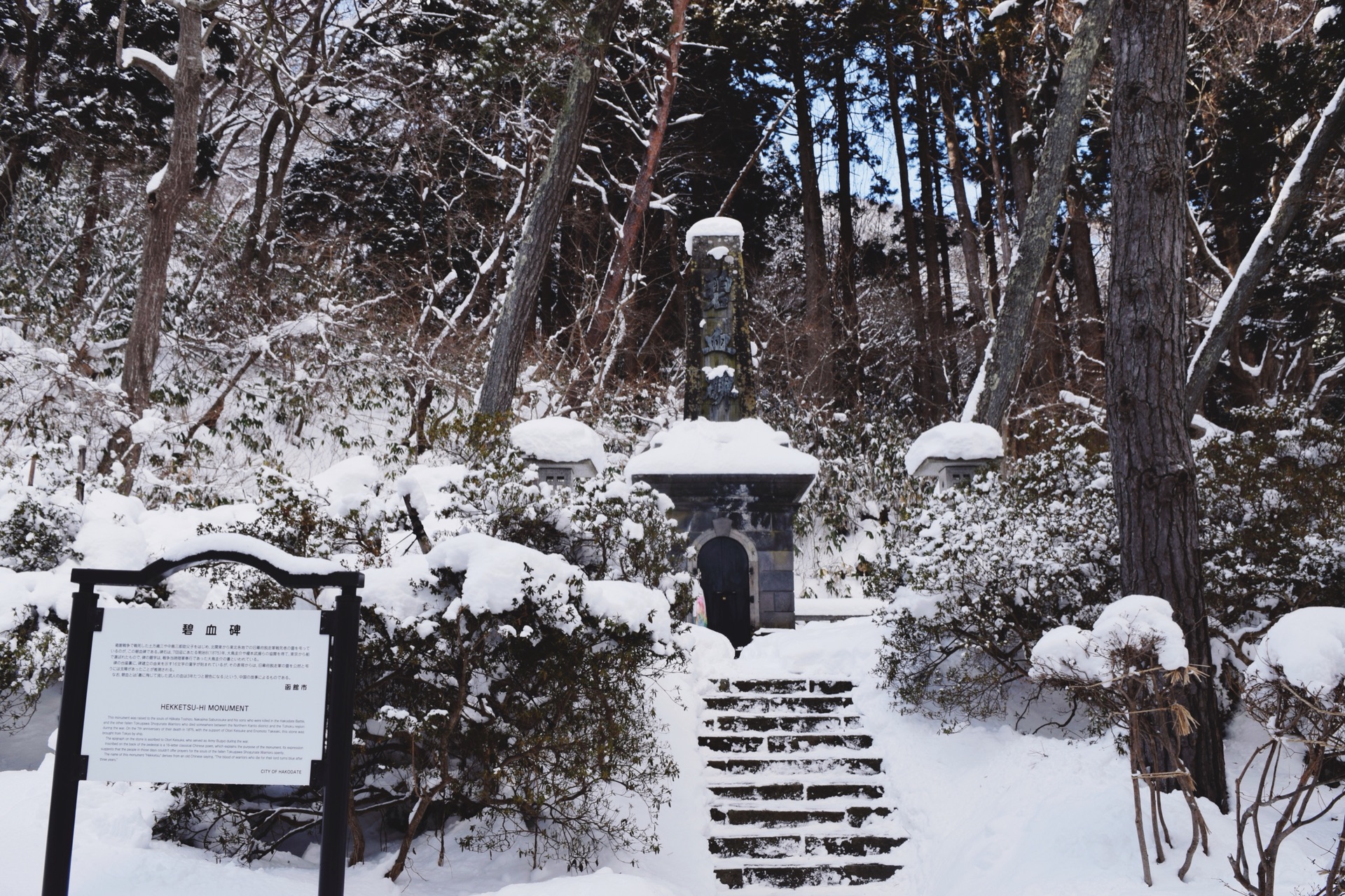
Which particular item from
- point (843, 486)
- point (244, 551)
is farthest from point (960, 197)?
point (244, 551)

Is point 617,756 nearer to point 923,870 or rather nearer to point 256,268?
point 923,870

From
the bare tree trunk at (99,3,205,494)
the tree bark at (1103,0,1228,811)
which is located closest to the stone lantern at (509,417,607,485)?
the tree bark at (1103,0,1228,811)

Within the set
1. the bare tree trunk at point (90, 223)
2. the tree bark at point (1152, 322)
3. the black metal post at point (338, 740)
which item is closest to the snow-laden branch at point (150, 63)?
the bare tree trunk at point (90, 223)

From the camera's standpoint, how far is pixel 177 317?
15.2 m

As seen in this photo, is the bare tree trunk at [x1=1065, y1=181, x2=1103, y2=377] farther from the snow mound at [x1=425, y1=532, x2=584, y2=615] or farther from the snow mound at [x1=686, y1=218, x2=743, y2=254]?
the snow mound at [x1=425, y1=532, x2=584, y2=615]

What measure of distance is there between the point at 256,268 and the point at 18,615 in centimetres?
1172

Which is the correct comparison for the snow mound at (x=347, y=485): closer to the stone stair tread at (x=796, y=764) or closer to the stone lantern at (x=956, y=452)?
the stone stair tread at (x=796, y=764)

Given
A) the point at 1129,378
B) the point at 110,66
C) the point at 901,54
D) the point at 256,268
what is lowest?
the point at 1129,378

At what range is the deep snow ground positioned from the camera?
4145 millimetres

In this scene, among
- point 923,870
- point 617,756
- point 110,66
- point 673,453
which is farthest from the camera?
point 110,66

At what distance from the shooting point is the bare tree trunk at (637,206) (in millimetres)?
14156

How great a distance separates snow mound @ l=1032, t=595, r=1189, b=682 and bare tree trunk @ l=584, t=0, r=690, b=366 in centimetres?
1062

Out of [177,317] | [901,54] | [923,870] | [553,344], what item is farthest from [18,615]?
[901,54]

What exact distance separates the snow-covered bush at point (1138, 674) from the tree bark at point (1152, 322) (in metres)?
1.04
